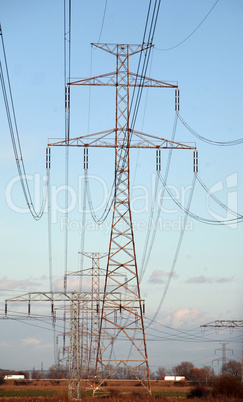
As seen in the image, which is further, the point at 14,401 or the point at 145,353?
the point at 14,401

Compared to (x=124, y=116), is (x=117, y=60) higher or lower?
higher

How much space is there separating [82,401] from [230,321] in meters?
32.0

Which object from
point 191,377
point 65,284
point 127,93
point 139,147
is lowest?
point 191,377

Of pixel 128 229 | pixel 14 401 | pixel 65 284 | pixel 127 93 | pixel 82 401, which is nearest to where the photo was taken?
pixel 128 229

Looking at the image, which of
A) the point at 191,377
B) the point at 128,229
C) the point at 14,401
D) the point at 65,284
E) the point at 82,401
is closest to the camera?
the point at 128,229

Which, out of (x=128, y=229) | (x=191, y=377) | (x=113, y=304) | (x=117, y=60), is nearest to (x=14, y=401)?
(x=113, y=304)

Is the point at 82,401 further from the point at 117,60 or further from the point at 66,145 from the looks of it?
the point at 117,60

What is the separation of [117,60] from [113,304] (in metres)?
19.1

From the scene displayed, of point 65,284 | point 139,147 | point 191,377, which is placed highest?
point 139,147

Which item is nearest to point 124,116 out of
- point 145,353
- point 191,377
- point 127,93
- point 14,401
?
point 127,93

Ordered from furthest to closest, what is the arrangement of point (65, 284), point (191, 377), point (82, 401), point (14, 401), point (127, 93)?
point (191, 377) < point (65, 284) < point (14, 401) < point (82, 401) < point (127, 93)

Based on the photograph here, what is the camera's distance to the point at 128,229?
167ft

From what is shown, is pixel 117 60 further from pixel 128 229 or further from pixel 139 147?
pixel 128 229

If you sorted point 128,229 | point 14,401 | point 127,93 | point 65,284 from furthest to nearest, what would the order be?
point 65,284, point 14,401, point 127,93, point 128,229
